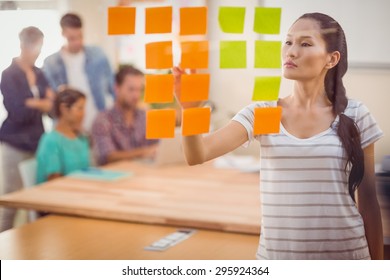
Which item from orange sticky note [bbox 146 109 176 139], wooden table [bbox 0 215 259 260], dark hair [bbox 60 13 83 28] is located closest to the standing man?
→ wooden table [bbox 0 215 259 260]

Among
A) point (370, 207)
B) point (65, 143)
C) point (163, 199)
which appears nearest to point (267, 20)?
point (370, 207)

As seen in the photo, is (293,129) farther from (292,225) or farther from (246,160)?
(246,160)

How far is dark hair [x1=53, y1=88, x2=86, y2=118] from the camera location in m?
2.78

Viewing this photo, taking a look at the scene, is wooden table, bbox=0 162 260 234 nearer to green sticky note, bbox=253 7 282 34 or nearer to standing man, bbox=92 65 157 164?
standing man, bbox=92 65 157 164

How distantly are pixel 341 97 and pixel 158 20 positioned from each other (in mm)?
404

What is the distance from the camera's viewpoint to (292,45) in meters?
1.20

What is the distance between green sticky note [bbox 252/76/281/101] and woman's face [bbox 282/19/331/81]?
0.03 meters

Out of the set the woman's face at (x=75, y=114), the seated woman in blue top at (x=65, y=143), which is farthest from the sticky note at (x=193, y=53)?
the woman's face at (x=75, y=114)

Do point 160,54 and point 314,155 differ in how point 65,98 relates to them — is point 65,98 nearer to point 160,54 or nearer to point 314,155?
point 160,54

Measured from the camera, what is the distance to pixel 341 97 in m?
1.22

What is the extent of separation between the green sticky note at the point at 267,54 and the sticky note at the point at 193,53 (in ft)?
0.35

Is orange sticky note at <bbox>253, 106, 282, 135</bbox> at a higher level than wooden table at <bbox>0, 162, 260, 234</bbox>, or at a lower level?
higher
